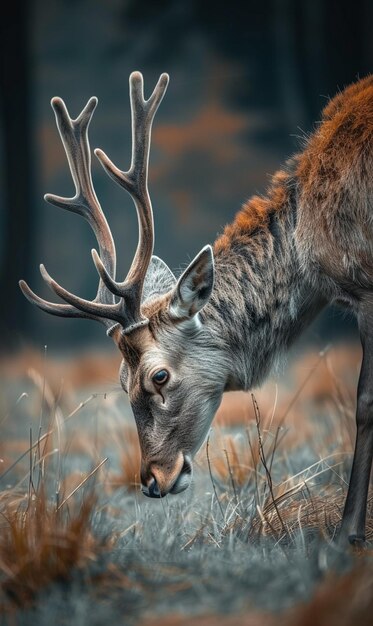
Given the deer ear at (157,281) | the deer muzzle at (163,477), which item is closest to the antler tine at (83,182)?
the deer ear at (157,281)

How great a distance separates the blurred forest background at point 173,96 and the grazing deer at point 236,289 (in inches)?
195

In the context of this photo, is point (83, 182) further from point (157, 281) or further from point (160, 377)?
point (160, 377)

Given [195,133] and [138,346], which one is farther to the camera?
[195,133]

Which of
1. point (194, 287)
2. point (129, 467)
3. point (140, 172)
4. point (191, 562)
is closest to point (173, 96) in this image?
point (129, 467)

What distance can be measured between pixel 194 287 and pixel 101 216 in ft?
A: 1.85

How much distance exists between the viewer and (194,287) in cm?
294

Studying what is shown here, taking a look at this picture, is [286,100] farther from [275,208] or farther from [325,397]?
[275,208]

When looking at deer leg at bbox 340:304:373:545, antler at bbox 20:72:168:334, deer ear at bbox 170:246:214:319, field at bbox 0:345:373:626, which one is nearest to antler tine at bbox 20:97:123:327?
antler at bbox 20:72:168:334

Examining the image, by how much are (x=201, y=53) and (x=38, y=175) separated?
2331 mm

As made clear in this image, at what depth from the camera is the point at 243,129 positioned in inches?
341

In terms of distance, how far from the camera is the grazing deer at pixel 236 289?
2.84 m

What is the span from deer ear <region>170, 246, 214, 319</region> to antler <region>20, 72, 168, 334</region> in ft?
0.41

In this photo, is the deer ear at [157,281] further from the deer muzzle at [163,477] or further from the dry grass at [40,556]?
Result: the dry grass at [40,556]

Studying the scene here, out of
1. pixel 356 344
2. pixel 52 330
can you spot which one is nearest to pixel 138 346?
pixel 356 344
